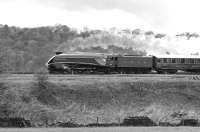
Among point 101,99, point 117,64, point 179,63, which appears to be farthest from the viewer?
point 179,63

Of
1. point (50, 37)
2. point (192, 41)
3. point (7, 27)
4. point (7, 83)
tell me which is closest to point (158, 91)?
point (7, 83)

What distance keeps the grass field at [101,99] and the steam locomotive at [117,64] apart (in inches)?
410

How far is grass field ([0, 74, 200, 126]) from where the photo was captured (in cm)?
3158

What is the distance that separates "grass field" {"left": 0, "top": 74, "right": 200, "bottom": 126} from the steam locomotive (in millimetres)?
10409

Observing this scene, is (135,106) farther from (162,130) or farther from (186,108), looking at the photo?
(162,130)

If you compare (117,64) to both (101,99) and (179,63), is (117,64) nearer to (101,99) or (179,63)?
(179,63)

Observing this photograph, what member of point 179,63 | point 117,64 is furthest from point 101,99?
point 179,63

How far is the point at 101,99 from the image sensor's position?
35500 millimetres

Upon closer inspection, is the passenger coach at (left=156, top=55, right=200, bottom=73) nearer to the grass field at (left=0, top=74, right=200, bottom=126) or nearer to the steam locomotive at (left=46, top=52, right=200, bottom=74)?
the steam locomotive at (left=46, top=52, right=200, bottom=74)

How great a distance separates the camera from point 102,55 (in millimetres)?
52094

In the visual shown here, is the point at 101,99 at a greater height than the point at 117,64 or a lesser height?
lesser

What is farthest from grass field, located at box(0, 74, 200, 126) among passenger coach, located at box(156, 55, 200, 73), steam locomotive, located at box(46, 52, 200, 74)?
passenger coach, located at box(156, 55, 200, 73)

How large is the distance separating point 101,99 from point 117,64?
17.8 m

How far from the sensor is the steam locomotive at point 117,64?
50781mm
